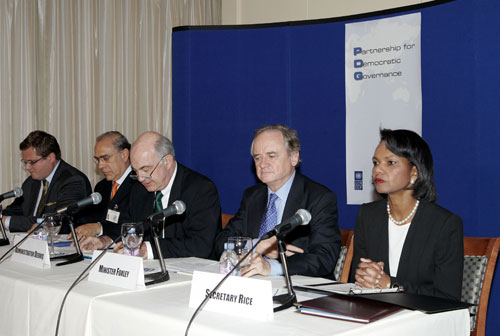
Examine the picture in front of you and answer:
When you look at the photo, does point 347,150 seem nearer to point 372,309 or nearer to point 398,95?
point 398,95

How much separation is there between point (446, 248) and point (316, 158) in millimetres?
2356

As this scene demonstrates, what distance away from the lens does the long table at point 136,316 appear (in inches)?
67.7

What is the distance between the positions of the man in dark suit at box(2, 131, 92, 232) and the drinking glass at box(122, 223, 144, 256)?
202 cm

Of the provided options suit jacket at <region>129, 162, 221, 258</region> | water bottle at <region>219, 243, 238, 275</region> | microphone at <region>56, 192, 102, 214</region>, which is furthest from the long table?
suit jacket at <region>129, 162, 221, 258</region>

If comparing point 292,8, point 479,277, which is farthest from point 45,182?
point 479,277

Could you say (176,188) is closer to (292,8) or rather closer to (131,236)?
(131,236)

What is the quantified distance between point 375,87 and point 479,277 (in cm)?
221

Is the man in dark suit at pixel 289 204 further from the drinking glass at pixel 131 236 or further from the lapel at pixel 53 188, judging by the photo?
the lapel at pixel 53 188

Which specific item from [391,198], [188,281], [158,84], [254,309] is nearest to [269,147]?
[391,198]

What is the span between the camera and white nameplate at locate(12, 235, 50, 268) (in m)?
2.76

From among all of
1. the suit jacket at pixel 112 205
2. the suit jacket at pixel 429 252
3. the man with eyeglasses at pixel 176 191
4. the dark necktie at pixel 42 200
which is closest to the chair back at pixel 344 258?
the suit jacket at pixel 429 252

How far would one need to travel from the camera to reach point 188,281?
7.97ft

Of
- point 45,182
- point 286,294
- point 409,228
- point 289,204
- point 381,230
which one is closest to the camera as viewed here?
point 286,294

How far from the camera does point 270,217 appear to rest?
3.16 metres
